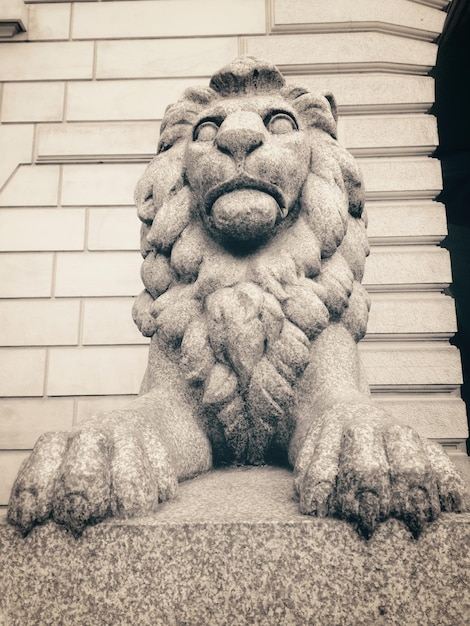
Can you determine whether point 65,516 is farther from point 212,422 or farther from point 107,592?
point 212,422

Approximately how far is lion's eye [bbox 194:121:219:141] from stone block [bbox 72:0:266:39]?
332 cm

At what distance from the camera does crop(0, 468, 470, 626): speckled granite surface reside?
1218mm

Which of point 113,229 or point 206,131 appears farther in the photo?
point 113,229

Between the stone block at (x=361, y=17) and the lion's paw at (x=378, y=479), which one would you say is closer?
the lion's paw at (x=378, y=479)

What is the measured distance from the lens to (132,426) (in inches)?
62.1

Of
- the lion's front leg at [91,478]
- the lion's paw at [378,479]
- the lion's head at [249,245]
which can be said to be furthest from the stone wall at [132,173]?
the lion's paw at [378,479]

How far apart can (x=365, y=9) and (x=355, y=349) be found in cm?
408

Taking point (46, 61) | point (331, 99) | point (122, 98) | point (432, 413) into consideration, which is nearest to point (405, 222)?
point (432, 413)

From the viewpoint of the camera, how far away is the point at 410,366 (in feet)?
14.2

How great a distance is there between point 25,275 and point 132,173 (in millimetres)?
1189

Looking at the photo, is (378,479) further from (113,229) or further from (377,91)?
(377,91)

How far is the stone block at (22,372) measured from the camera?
Answer: 14.3 ft

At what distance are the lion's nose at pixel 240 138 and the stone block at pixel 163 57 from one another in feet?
10.6

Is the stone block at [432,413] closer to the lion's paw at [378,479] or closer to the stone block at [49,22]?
the lion's paw at [378,479]
